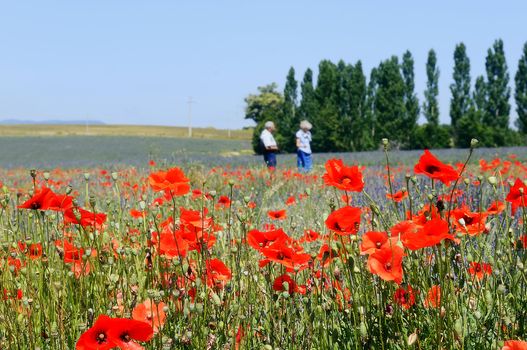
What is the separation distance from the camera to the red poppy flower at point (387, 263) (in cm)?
157

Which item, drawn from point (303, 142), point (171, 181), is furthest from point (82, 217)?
point (303, 142)

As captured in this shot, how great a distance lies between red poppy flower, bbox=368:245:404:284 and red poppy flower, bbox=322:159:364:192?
0.27 m

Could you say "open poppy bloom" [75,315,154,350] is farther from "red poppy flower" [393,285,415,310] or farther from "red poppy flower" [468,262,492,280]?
"red poppy flower" [468,262,492,280]

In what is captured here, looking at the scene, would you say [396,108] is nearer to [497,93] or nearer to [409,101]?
[409,101]

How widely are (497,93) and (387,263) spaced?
40.4 meters

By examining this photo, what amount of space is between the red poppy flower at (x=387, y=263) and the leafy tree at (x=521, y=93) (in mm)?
40807

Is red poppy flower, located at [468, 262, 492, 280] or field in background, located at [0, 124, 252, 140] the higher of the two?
red poppy flower, located at [468, 262, 492, 280]

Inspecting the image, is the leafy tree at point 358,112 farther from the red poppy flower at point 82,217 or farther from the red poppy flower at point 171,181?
the red poppy flower at point 171,181

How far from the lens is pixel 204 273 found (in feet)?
7.35

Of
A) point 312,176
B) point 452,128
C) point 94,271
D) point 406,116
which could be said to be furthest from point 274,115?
point 94,271

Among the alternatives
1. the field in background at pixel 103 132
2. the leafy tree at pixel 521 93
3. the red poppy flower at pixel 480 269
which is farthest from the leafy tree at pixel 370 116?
the field in background at pixel 103 132

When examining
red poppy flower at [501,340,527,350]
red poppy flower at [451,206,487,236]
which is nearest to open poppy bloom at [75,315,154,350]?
red poppy flower at [501,340,527,350]

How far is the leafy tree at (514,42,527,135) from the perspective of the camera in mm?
39219

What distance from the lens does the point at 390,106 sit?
37.0 m
